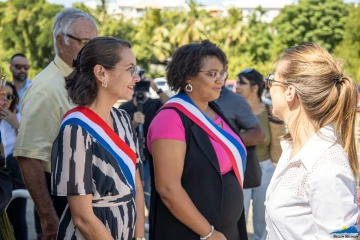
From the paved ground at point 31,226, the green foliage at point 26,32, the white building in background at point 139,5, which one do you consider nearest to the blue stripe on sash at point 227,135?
the paved ground at point 31,226

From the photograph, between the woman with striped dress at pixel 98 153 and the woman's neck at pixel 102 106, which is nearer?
the woman with striped dress at pixel 98 153

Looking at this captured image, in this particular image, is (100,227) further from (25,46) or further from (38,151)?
(25,46)

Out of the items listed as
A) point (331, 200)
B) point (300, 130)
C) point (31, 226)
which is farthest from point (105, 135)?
point (31, 226)

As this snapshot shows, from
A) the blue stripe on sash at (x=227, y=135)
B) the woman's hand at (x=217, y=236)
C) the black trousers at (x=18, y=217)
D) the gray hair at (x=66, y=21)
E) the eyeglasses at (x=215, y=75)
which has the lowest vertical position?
the black trousers at (x=18, y=217)

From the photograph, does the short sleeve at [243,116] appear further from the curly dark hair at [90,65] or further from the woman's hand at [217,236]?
the curly dark hair at [90,65]

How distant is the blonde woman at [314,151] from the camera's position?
200cm

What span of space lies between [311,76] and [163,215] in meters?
1.36

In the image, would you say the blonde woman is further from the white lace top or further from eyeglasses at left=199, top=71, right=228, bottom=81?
eyeglasses at left=199, top=71, right=228, bottom=81

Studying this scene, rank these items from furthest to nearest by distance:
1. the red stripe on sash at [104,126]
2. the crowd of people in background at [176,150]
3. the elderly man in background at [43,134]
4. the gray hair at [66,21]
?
the gray hair at [66,21], the elderly man in background at [43,134], the red stripe on sash at [104,126], the crowd of people in background at [176,150]

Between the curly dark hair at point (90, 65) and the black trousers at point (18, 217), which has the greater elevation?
the curly dark hair at point (90, 65)

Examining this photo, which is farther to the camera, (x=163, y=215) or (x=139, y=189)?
(x=163, y=215)

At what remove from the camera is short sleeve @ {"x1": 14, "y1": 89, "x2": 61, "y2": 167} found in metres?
3.08

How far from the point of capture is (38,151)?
10.1ft

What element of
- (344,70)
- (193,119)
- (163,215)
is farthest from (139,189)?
(344,70)
